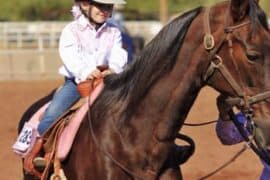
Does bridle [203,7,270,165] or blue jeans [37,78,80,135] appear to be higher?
bridle [203,7,270,165]

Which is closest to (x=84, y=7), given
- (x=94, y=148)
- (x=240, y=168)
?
(x=94, y=148)

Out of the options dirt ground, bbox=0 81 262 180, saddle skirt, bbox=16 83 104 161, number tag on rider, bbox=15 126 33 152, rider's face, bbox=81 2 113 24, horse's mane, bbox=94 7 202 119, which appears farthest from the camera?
dirt ground, bbox=0 81 262 180

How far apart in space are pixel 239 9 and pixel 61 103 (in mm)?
1888

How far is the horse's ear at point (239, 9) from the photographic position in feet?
14.5

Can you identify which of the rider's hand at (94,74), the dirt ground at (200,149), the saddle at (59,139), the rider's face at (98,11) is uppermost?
the rider's face at (98,11)

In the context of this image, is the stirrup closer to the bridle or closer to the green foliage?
the bridle

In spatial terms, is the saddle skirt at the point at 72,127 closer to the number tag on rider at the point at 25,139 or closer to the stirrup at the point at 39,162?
the stirrup at the point at 39,162

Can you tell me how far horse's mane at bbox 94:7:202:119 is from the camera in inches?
188

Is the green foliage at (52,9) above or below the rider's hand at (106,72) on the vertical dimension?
below

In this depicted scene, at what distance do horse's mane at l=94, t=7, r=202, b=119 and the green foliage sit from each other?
34.4 metres

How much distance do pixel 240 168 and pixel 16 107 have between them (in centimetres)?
631

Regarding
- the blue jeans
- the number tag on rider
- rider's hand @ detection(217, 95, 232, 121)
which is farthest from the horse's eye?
the number tag on rider

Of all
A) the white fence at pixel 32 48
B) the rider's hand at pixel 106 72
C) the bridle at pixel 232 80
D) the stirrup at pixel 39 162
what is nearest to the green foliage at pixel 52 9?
the white fence at pixel 32 48

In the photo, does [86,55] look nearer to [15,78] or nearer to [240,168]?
[240,168]
